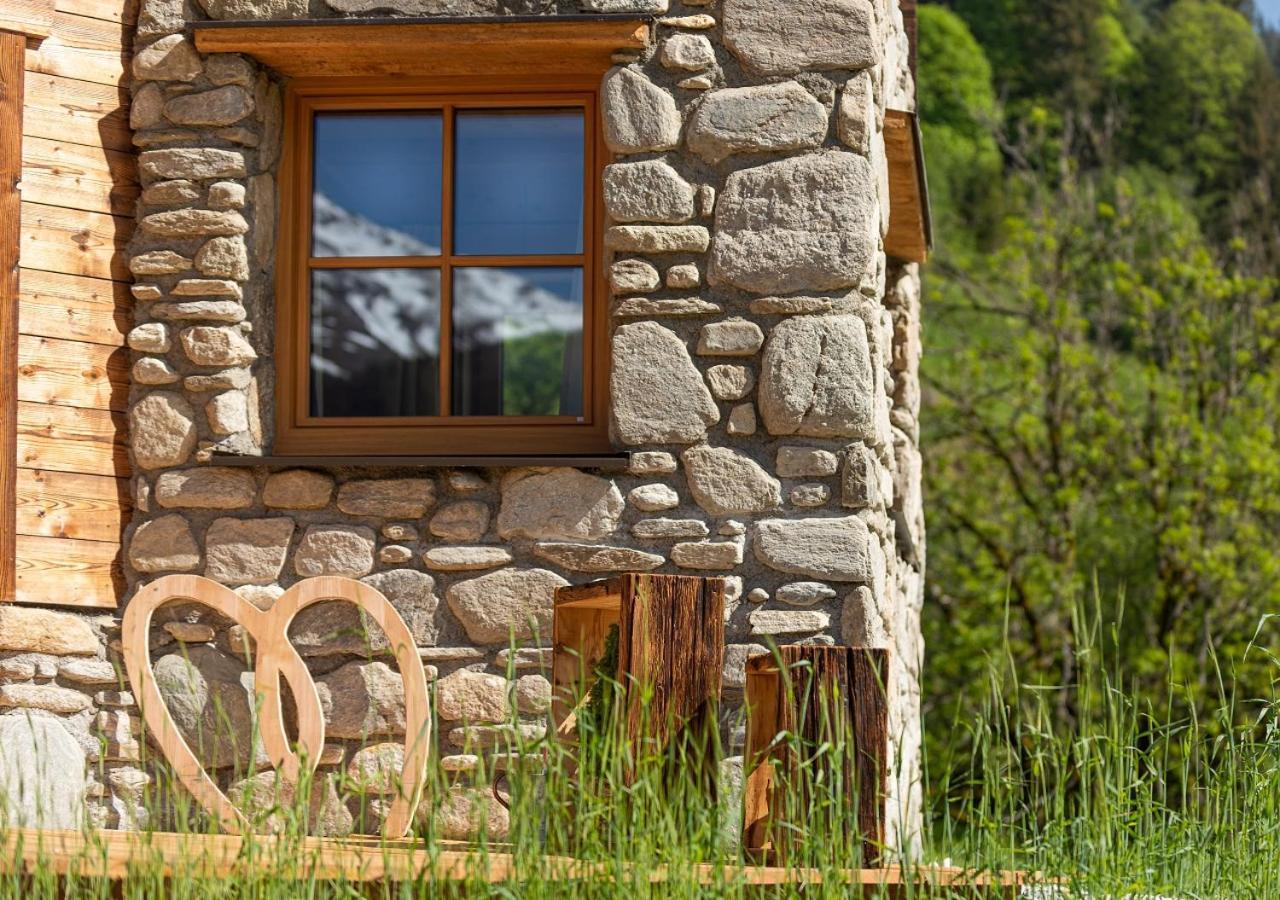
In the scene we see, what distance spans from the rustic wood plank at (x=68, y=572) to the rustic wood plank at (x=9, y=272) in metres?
0.04

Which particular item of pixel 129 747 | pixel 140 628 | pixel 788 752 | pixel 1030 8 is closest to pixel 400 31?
pixel 140 628

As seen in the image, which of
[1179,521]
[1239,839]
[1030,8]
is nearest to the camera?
[1239,839]

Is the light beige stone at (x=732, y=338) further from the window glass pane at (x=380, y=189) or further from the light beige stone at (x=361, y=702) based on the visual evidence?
the light beige stone at (x=361, y=702)

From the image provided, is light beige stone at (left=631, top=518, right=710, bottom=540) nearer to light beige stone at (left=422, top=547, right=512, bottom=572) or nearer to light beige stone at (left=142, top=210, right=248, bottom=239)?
light beige stone at (left=422, top=547, right=512, bottom=572)

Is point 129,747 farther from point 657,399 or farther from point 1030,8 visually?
point 1030,8

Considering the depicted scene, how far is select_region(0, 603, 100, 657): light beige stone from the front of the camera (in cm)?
413

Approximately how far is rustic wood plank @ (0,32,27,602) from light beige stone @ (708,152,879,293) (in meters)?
1.93

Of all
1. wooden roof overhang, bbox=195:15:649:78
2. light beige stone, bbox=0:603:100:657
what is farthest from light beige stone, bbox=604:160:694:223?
light beige stone, bbox=0:603:100:657

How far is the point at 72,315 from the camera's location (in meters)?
4.28

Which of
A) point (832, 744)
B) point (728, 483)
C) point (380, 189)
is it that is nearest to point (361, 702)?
point (728, 483)

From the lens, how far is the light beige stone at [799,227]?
4.12 meters

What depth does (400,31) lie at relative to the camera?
4250 millimetres

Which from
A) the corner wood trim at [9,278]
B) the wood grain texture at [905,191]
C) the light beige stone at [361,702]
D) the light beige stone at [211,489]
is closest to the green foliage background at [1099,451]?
the wood grain texture at [905,191]

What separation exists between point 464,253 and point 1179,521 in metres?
6.70
